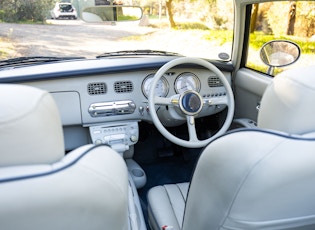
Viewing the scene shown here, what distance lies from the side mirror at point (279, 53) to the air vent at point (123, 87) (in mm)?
1084

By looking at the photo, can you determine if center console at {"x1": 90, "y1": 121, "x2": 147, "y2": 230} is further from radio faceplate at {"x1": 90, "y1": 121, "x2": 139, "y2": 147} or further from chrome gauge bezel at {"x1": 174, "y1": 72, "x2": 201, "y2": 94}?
chrome gauge bezel at {"x1": 174, "y1": 72, "x2": 201, "y2": 94}

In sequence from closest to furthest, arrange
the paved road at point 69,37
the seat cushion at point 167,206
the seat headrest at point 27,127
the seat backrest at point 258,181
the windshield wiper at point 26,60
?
the seat headrest at point 27,127, the seat backrest at point 258,181, the seat cushion at point 167,206, the paved road at point 69,37, the windshield wiper at point 26,60

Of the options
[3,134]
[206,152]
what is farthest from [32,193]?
[206,152]

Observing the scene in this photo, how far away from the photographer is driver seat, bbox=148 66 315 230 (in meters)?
1.04

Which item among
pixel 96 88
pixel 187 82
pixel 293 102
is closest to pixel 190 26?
pixel 187 82

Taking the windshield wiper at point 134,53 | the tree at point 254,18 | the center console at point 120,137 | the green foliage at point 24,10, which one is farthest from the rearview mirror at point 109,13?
the tree at point 254,18

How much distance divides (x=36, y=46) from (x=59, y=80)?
0.36 metres

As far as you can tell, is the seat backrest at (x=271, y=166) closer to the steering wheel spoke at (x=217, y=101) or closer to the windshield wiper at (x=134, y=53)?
the steering wheel spoke at (x=217, y=101)

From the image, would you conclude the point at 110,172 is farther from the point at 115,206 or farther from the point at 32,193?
the point at 32,193

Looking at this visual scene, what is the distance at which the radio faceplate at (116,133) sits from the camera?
2736 mm

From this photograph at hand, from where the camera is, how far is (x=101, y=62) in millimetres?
2742

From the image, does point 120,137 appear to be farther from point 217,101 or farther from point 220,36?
point 220,36

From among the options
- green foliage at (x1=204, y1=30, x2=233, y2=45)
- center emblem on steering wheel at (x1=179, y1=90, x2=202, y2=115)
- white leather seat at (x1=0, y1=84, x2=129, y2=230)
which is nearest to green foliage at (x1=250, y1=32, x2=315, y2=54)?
green foliage at (x1=204, y1=30, x2=233, y2=45)

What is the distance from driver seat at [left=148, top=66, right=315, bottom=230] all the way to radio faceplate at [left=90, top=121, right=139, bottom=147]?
5.17ft
